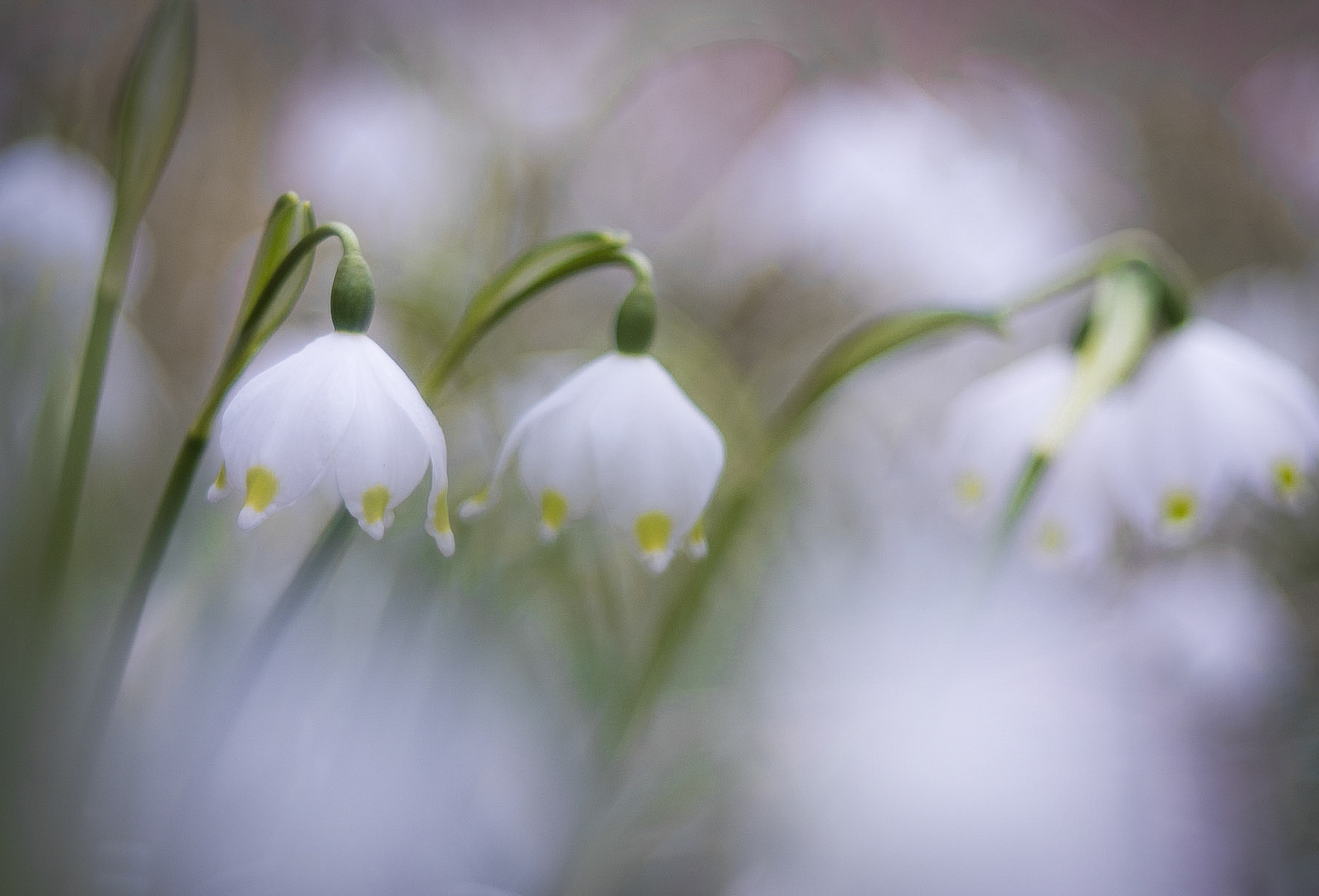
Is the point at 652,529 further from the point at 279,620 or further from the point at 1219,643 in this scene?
the point at 1219,643

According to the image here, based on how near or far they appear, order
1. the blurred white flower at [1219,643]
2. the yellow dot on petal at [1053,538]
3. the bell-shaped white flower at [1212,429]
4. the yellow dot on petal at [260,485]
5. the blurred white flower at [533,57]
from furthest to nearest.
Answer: the blurred white flower at [533,57], the blurred white flower at [1219,643], the yellow dot on petal at [1053,538], the bell-shaped white flower at [1212,429], the yellow dot on petal at [260,485]

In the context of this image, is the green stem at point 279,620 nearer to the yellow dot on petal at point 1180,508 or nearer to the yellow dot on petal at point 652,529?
the yellow dot on petal at point 652,529

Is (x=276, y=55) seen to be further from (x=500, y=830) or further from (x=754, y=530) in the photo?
(x=500, y=830)

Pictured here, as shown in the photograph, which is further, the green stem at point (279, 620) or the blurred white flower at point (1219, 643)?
the blurred white flower at point (1219, 643)

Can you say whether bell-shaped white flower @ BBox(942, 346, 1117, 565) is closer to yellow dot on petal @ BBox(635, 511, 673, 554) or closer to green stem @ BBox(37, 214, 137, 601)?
yellow dot on petal @ BBox(635, 511, 673, 554)

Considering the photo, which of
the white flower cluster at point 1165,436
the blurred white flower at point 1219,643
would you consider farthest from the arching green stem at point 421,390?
the blurred white flower at point 1219,643

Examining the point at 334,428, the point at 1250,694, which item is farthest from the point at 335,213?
the point at 1250,694

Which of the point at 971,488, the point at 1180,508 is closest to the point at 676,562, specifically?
the point at 971,488

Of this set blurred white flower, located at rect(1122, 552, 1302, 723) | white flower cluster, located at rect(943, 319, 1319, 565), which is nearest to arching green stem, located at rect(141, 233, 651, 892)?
white flower cluster, located at rect(943, 319, 1319, 565)
